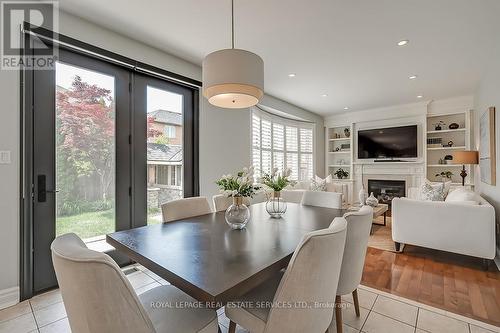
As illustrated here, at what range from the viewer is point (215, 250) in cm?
125

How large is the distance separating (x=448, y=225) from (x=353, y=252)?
2049 mm

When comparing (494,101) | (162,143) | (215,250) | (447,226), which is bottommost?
(447,226)

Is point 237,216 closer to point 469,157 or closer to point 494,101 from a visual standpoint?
point 494,101

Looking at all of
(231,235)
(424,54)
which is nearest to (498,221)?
(424,54)

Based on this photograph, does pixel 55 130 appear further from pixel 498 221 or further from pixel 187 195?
pixel 498 221

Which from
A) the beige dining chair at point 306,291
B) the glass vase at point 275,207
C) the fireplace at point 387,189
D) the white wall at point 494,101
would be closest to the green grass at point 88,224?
the glass vase at point 275,207

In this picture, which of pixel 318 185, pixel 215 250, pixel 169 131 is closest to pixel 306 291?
pixel 215 250

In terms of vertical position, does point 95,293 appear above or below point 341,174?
below

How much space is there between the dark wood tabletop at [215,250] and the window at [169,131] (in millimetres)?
1555

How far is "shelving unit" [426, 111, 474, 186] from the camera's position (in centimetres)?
534

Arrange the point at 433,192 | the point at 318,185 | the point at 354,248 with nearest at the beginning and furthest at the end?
the point at 354,248 < the point at 433,192 < the point at 318,185

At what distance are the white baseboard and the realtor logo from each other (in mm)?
1802

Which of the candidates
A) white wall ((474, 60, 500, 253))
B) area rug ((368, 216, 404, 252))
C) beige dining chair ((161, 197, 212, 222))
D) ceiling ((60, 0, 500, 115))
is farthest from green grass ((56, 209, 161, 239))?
white wall ((474, 60, 500, 253))

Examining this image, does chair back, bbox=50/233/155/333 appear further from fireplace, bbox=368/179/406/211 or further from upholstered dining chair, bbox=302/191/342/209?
fireplace, bbox=368/179/406/211
